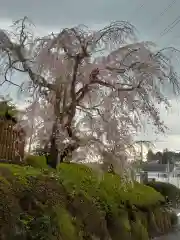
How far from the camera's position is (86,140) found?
38.1 ft

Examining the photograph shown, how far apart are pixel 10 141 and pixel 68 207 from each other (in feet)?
14.7

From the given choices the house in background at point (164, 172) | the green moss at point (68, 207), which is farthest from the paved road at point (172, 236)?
the house in background at point (164, 172)

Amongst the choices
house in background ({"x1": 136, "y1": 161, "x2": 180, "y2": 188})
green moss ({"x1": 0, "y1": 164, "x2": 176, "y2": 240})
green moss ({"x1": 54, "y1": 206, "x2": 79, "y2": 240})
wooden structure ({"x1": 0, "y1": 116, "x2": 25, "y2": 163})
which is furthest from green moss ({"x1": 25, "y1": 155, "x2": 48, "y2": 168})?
house in background ({"x1": 136, "y1": 161, "x2": 180, "y2": 188})

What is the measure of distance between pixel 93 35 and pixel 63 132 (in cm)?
297

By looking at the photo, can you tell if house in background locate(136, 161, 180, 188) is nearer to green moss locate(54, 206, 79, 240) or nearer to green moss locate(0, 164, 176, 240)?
green moss locate(0, 164, 176, 240)

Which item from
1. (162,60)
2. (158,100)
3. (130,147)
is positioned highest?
(162,60)

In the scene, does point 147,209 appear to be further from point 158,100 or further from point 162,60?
point 162,60

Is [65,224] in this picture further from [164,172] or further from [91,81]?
[164,172]

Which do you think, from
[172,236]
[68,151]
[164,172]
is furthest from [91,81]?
[164,172]

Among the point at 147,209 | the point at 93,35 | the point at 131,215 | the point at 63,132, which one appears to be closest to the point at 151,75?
the point at 93,35

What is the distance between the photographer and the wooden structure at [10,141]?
13133 millimetres

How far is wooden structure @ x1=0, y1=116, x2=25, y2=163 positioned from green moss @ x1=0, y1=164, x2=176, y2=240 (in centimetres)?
155

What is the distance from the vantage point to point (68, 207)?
9.77 metres

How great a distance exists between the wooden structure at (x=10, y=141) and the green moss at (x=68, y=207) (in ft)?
5.10
